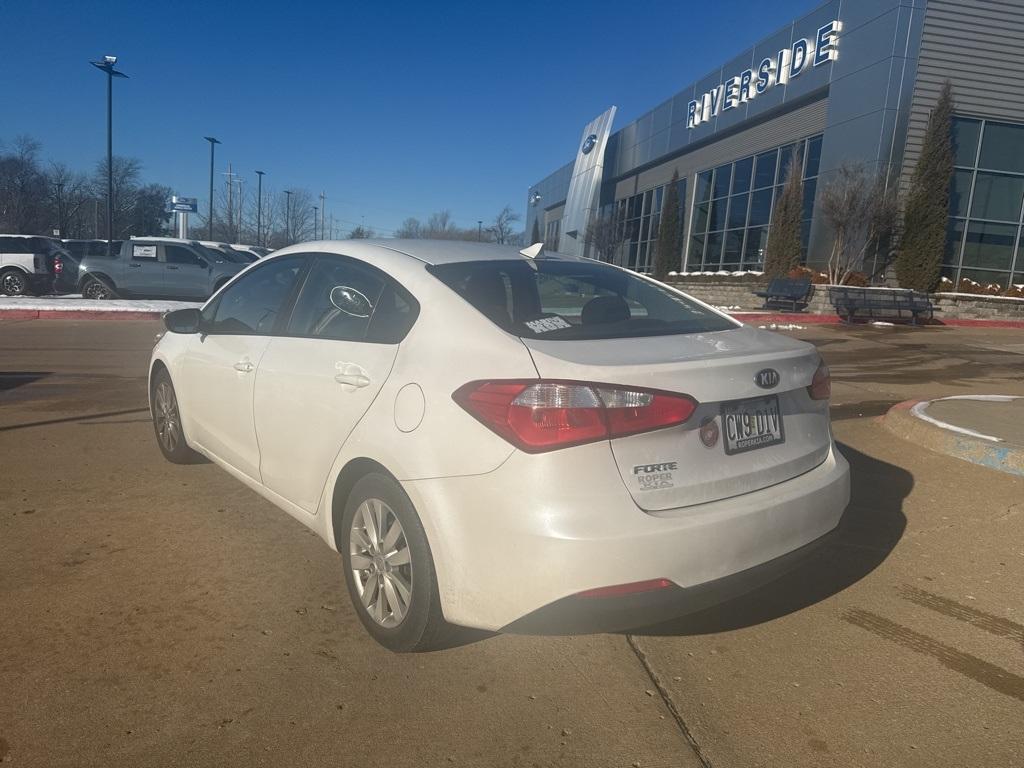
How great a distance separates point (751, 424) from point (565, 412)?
77 cm

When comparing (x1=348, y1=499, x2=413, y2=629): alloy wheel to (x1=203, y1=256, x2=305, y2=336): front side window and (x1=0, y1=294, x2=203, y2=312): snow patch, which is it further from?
(x1=0, y1=294, x2=203, y2=312): snow patch

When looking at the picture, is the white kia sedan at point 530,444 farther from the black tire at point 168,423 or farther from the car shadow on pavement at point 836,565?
the black tire at point 168,423

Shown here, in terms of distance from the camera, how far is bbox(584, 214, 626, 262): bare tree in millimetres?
38344

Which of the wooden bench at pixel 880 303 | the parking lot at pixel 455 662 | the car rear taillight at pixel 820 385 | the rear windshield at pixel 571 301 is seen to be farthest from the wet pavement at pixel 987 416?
the wooden bench at pixel 880 303

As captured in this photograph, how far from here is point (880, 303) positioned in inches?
750

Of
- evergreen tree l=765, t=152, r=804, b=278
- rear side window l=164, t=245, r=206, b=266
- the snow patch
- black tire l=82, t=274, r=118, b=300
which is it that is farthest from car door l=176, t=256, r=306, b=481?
evergreen tree l=765, t=152, r=804, b=278

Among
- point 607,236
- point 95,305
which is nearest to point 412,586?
point 95,305

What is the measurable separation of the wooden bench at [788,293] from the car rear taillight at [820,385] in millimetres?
18762

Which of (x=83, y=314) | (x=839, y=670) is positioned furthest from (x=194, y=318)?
(x=83, y=314)

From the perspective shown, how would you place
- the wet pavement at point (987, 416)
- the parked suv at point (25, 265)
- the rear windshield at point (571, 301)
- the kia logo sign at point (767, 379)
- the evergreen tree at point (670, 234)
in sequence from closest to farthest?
the kia logo sign at point (767, 379), the rear windshield at point (571, 301), the wet pavement at point (987, 416), the parked suv at point (25, 265), the evergreen tree at point (670, 234)

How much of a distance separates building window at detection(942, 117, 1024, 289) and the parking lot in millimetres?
21423

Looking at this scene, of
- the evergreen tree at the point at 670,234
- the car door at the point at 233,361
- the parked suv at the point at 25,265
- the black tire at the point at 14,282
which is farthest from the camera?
the evergreen tree at the point at 670,234

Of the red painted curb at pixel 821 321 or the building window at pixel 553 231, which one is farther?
the building window at pixel 553 231

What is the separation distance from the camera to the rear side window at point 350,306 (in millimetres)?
2889
